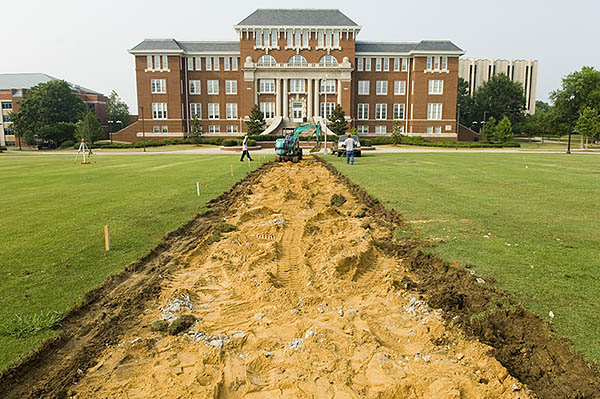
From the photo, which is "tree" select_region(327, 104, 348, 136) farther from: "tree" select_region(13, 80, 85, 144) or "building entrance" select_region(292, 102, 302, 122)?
"tree" select_region(13, 80, 85, 144)

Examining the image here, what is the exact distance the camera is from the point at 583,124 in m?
62.1

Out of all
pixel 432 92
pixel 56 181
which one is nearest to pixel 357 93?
pixel 432 92

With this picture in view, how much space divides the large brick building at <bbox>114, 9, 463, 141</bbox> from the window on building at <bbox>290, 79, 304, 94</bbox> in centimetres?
17

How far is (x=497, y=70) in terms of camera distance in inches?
6073

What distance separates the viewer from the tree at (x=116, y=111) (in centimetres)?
10768

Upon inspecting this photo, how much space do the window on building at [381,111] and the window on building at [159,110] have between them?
39.2m

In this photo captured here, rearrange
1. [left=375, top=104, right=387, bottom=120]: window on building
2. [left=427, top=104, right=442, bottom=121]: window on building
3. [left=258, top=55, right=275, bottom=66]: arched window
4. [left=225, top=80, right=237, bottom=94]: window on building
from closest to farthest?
1. [left=258, top=55, right=275, bottom=66]: arched window
2. [left=427, top=104, right=442, bottom=121]: window on building
3. [left=225, top=80, right=237, bottom=94]: window on building
4. [left=375, top=104, right=387, bottom=120]: window on building

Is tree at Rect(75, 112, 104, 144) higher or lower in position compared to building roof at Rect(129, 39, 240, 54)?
lower

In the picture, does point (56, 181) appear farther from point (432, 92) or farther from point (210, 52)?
point (432, 92)

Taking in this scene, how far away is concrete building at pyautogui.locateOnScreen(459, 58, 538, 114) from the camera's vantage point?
15162 centimetres

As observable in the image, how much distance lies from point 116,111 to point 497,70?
13215 cm

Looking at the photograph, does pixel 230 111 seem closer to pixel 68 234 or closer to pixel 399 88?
pixel 399 88

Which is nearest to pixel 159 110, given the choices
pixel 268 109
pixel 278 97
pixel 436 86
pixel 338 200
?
pixel 268 109

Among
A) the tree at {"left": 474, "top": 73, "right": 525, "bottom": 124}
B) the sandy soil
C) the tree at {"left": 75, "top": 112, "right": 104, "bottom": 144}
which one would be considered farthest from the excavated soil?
the tree at {"left": 474, "top": 73, "right": 525, "bottom": 124}
